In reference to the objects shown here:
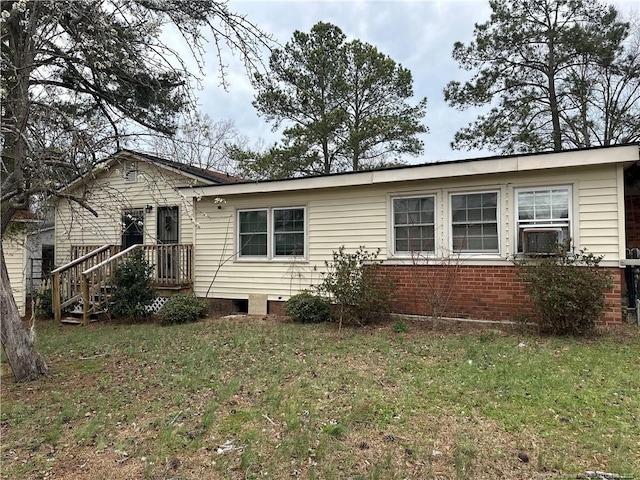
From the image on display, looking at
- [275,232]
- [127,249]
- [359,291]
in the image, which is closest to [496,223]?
[359,291]

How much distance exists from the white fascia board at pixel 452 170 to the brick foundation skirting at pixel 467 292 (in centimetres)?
175

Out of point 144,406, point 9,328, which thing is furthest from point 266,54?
point 9,328

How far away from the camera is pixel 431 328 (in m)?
7.73

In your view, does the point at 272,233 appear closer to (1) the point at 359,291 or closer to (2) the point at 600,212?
(1) the point at 359,291

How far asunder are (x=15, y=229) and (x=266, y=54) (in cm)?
1030

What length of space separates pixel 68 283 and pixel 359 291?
25.4 feet

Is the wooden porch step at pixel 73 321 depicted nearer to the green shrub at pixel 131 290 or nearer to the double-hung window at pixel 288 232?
the green shrub at pixel 131 290

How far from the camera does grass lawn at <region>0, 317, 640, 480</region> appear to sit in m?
3.22

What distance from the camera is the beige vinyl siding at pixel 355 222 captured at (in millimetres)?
7164

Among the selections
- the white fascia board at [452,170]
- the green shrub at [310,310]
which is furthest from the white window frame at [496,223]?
the green shrub at [310,310]

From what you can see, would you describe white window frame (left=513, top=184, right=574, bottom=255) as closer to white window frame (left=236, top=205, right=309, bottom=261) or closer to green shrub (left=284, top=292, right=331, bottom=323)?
green shrub (left=284, top=292, right=331, bottom=323)

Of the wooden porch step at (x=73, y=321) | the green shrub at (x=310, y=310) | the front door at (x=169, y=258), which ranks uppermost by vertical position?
the front door at (x=169, y=258)

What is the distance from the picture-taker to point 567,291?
6.33 meters

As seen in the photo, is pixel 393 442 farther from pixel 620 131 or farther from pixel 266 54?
pixel 620 131
